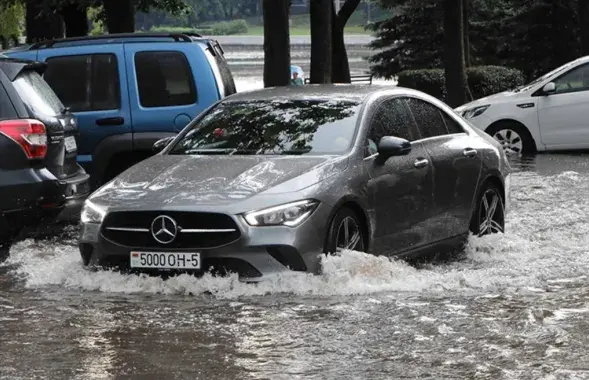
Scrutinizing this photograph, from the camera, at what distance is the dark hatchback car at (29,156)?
1101 cm

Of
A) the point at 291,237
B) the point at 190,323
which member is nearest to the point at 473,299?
the point at 291,237

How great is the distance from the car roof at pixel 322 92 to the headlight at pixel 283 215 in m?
1.76

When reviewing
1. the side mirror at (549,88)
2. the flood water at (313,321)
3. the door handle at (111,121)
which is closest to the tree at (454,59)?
the side mirror at (549,88)

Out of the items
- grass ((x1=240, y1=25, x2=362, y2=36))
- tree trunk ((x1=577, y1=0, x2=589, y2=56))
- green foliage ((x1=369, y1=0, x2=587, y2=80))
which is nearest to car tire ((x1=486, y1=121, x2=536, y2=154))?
tree trunk ((x1=577, y1=0, x2=589, y2=56))

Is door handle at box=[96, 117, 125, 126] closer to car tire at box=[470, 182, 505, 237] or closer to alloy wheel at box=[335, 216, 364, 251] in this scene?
car tire at box=[470, 182, 505, 237]

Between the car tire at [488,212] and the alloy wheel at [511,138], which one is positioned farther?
the alloy wheel at [511,138]

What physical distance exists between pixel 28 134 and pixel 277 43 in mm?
11207

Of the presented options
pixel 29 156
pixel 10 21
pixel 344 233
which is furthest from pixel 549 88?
pixel 10 21

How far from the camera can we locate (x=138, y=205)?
9.18 meters

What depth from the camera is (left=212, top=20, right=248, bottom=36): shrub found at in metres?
140

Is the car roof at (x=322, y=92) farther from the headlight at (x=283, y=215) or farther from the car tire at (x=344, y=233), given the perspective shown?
the headlight at (x=283, y=215)

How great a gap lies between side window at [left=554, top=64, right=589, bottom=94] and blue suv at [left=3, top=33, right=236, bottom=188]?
28.0 ft

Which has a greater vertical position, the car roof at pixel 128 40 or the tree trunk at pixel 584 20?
the car roof at pixel 128 40

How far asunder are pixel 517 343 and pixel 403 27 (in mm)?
43795
